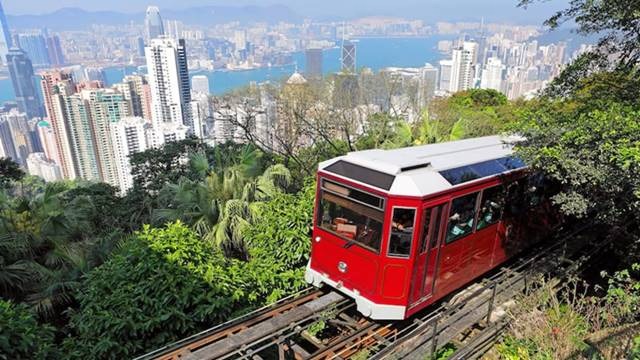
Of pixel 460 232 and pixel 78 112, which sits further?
pixel 78 112

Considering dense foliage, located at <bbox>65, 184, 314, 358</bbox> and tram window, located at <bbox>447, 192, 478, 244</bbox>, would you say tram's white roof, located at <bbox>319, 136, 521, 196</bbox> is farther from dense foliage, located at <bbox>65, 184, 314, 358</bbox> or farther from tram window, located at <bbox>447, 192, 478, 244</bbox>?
dense foliage, located at <bbox>65, 184, 314, 358</bbox>

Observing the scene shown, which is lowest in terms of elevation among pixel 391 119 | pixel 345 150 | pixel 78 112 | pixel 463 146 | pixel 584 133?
pixel 78 112

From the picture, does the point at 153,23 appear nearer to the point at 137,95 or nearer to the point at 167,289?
the point at 137,95

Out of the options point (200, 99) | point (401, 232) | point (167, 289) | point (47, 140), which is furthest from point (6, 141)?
point (401, 232)

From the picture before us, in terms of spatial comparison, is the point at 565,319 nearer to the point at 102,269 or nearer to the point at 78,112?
the point at 102,269

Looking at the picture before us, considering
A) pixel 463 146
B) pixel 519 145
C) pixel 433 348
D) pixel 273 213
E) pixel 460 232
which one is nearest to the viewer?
pixel 433 348

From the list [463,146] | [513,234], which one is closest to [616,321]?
[513,234]
